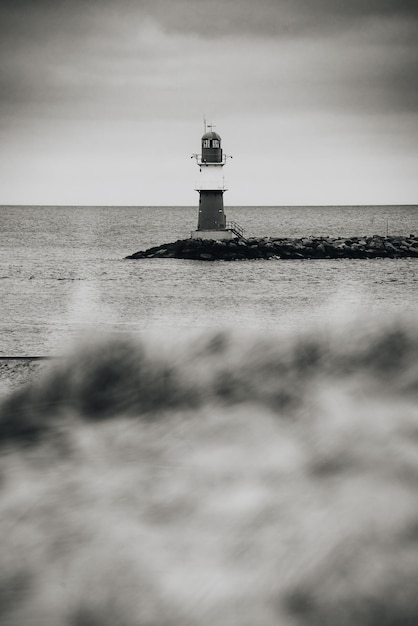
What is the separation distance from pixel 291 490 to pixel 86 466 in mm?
412

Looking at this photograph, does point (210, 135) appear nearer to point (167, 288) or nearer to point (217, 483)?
point (167, 288)

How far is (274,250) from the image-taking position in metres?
43.1

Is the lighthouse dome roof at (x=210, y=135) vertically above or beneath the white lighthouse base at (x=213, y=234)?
above

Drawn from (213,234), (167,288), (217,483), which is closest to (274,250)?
(213,234)

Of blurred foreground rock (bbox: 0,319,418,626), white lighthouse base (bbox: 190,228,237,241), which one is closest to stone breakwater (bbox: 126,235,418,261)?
white lighthouse base (bbox: 190,228,237,241)

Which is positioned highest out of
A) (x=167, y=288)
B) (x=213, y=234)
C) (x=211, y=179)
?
(x=211, y=179)

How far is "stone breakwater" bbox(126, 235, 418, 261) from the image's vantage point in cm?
4244

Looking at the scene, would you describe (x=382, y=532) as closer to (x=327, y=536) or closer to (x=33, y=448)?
(x=327, y=536)

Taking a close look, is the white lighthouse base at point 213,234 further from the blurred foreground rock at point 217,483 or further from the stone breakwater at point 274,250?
the blurred foreground rock at point 217,483

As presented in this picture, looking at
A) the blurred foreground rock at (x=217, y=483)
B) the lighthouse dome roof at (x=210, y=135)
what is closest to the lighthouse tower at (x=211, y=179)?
the lighthouse dome roof at (x=210, y=135)

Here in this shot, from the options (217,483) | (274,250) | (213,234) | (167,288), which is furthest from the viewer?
(213,234)

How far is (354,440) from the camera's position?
4.25 ft

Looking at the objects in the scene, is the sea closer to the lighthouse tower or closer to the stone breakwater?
the stone breakwater

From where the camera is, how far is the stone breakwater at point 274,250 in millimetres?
42438
